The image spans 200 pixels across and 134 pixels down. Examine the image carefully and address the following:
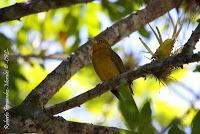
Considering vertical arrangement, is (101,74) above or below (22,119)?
above

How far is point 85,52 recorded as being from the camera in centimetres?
482

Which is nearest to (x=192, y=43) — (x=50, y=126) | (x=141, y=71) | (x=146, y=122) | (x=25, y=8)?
(x=141, y=71)

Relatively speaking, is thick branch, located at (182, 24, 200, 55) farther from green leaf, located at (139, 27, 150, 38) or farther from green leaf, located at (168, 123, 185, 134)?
green leaf, located at (139, 27, 150, 38)

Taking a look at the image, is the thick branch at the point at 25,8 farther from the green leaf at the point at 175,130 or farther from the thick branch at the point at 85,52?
the green leaf at the point at 175,130

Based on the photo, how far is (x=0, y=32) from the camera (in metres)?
5.07

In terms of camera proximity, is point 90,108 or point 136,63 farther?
point 90,108

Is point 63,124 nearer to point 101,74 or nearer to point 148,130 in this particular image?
point 148,130

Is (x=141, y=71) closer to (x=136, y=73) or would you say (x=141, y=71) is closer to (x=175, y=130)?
(x=136, y=73)

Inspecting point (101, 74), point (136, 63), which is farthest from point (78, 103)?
point (101, 74)

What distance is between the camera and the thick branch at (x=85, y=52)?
3.87 meters

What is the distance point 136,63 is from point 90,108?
124 inches

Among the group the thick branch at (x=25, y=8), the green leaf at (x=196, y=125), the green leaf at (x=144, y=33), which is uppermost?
the thick branch at (x=25, y=8)

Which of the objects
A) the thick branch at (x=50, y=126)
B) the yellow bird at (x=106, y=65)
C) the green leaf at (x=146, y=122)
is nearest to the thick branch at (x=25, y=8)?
the yellow bird at (x=106, y=65)

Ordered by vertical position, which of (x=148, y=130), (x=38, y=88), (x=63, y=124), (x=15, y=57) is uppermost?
(x=15, y=57)
